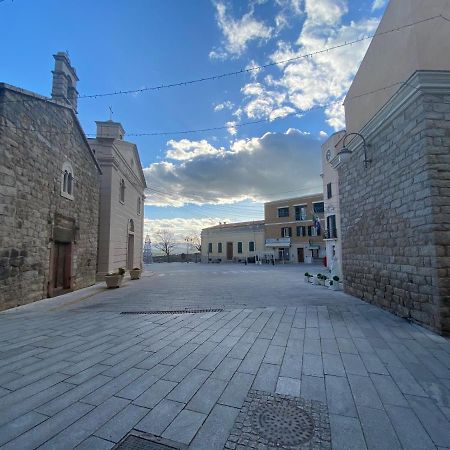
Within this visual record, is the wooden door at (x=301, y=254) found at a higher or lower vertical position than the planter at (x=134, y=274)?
higher

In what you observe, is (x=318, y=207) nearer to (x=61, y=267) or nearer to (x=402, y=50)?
(x=402, y=50)

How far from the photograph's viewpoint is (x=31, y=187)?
7094mm

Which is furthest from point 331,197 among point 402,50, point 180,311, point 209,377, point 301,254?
point 209,377

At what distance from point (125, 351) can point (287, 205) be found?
3456cm

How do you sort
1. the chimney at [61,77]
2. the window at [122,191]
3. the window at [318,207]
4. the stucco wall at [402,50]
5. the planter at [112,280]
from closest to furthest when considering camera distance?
the stucco wall at [402,50], the chimney at [61,77], the planter at [112,280], the window at [122,191], the window at [318,207]

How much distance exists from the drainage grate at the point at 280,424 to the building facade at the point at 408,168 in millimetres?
3383

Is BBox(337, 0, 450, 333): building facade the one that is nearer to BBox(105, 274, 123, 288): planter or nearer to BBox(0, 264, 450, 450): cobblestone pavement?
BBox(0, 264, 450, 450): cobblestone pavement

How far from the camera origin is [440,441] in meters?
1.85

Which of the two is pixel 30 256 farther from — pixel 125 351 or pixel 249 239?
pixel 249 239

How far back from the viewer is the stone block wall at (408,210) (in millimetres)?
4375

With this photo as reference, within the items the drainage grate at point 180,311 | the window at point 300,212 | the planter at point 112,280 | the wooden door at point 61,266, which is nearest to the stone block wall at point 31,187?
the wooden door at point 61,266

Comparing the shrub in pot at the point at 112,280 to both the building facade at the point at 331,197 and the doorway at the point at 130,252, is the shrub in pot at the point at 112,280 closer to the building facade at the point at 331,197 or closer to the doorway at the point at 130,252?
the doorway at the point at 130,252

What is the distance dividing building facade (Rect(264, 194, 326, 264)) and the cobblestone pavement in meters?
29.6

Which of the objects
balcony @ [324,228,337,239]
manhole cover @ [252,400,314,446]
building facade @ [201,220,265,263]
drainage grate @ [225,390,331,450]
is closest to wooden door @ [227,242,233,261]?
A: building facade @ [201,220,265,263]
